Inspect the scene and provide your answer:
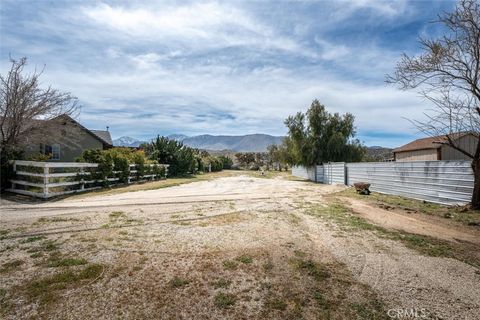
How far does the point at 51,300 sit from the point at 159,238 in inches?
93.2

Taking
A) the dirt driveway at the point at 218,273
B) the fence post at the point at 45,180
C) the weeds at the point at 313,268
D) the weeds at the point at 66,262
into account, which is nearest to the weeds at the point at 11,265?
the dirt driveway at the point at 218,273

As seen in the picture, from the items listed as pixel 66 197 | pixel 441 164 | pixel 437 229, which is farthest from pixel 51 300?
pixel 441 164

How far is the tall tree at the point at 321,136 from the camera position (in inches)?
Answer: 1048

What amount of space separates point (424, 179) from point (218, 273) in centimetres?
1095

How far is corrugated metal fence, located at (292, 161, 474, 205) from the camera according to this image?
992 cm

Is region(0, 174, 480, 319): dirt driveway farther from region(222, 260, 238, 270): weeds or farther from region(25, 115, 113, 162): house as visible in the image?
region(25, 115, 113, 162): house

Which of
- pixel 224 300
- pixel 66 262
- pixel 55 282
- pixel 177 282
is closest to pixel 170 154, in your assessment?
pixel 66 262

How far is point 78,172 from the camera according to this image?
12.9 m

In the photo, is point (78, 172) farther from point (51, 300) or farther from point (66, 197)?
point (51, 300)

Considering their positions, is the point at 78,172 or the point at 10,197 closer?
the point at 10,197

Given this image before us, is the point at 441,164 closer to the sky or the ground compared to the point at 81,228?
closer to the sky

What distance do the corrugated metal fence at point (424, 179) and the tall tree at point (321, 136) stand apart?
315 inches

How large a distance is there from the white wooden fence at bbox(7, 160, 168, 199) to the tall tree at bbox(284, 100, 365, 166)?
714 inches

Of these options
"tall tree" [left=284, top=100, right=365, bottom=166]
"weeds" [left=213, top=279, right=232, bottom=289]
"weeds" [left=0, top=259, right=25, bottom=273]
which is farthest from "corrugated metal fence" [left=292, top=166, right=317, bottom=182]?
"weeds" [left=0, top=259, right=25, bottom=273]
